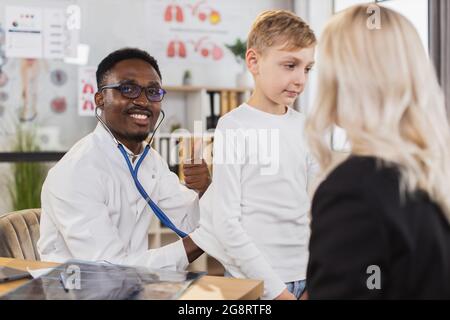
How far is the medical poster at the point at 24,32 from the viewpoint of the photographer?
3807 mm

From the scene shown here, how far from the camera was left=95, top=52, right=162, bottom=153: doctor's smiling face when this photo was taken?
1587 mm

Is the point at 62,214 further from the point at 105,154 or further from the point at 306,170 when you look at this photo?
the point at 306,170

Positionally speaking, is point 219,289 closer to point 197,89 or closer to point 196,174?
point 196,174

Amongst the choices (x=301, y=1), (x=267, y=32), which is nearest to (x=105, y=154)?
(x=267, y=32)

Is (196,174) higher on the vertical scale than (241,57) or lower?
lower

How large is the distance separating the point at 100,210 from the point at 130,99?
1.11ft

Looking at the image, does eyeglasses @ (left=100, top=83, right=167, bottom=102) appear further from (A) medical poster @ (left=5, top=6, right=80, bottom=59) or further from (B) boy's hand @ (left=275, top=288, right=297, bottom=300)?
(A) medical poster @ (left=5, top=6, right=80, bottom=59)

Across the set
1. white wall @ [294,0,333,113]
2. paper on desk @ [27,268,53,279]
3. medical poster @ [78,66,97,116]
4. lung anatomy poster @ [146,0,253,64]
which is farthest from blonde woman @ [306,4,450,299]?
white wall @ [294,0,333,113]

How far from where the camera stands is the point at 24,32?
3881 millimetres

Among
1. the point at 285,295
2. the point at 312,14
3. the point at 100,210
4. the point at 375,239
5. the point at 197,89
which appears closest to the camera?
the point at 375,239

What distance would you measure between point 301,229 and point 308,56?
0.44m

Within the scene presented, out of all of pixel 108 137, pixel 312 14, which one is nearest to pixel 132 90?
pixel 108 137

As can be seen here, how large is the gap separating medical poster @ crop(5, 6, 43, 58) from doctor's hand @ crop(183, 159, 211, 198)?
2.67 meters

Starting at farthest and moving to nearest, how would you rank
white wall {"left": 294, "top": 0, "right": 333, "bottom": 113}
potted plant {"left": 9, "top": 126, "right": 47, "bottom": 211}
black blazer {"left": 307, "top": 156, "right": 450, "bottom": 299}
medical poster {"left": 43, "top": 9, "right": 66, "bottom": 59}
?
white wall {"left": 294, "top": 0, "right": 333, "bottom": 113} → medical poster {"left": 43, "top": 9, "right": 66, "bottom": 59} → potted plant {"left": 9, "top": 126, "right": 47, "bottom": 211} → black blazer {"left": 307, "top": 156, "right": 450, "bottom": 299}
